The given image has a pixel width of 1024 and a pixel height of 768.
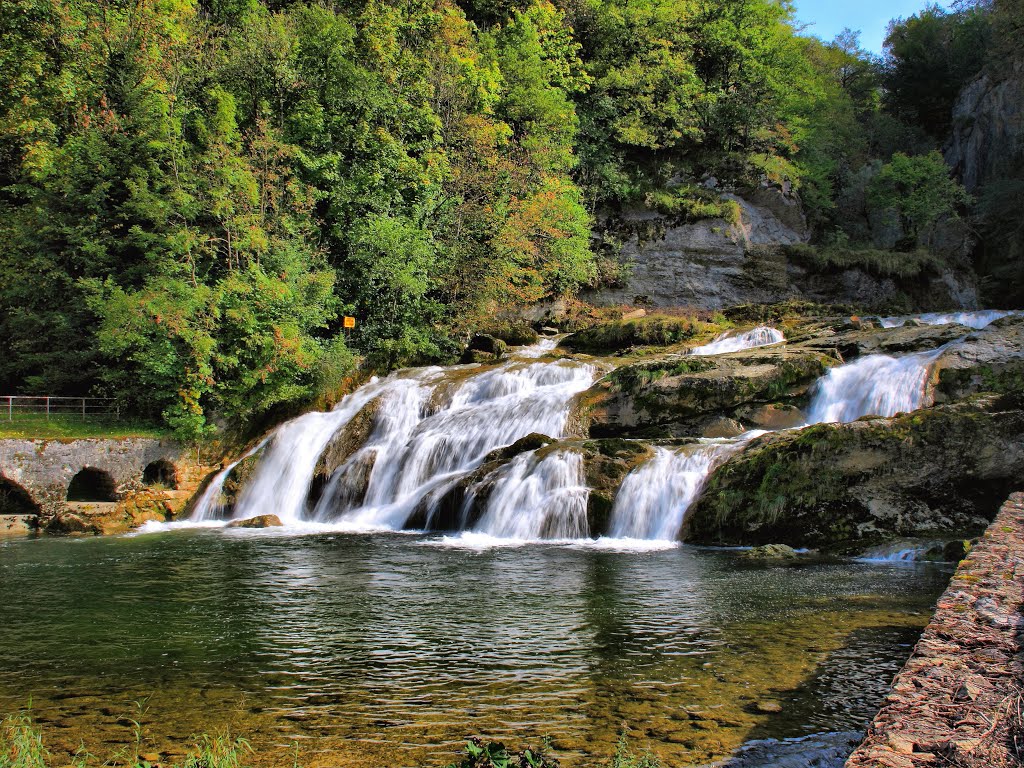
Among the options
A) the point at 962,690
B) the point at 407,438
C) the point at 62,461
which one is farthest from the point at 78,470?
→ the point at 962,690

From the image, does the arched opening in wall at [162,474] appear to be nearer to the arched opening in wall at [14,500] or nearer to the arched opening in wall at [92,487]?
the arched opening in wall at [92,487]

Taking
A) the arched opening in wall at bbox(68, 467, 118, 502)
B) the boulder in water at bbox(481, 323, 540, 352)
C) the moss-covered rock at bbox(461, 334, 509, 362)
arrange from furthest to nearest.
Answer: the boulder in water at bbox(481, 323, 540, 352) < the moss-covered rock at bbox(461, 334, 509, 362) < the arched opening in wall at bbox(68, 467, 118, 502)

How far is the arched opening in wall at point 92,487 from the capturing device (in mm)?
20703

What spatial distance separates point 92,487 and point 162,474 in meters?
1.89

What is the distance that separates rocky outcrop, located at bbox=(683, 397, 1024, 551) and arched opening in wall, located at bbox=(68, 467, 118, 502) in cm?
1572

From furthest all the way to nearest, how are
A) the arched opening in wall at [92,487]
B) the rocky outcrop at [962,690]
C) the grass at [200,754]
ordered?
1. the arched opening in wall at [92,487]
2. the grass at [200,754]
3. the rocky outcrop at [962,690]

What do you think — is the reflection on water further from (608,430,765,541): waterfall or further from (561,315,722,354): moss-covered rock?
(561,315,722,354): moss-covered rock

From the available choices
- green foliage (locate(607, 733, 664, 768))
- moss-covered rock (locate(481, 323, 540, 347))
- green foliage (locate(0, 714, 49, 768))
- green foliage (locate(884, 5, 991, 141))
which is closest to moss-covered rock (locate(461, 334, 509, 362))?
moss-covered rock (locate(481, 323, 540, 347))

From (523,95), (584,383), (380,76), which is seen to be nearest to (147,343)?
(584,383)

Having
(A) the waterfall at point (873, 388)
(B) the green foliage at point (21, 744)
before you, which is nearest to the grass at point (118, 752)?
(B) the green foliage at point (21, 744)

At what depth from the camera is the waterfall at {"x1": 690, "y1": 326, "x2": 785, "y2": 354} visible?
23766 millimetres

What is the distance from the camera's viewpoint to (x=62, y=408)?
23.2 m

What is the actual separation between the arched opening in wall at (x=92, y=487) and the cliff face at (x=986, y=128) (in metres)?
42.2

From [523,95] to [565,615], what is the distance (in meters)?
30.8
